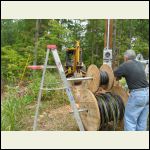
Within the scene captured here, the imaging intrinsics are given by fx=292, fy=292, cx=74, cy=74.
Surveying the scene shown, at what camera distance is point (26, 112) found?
8523 millimetres

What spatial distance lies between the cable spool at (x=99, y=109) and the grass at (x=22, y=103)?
1685 millimetres

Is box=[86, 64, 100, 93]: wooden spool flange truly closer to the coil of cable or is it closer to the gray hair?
the coil of cable

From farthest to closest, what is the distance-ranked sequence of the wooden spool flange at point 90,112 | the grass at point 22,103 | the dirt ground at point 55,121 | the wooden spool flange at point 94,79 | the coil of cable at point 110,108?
the dirt ground at point 55,121 → the grass at point 22,103 → the wooden spool flange at point 94,79 → the coil of cable at point 110,108 → the wooden spool flange at point 90,112

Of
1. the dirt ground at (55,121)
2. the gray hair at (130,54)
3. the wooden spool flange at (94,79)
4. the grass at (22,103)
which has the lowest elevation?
the dirt ground at (55,121)

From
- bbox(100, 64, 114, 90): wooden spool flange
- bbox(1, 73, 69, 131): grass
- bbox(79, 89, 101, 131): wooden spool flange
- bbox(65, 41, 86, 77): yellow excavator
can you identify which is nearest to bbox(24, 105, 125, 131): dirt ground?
bbox(1, 73, 69, 131): grass

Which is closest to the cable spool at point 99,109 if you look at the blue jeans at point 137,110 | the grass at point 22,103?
the blue jeans at point 137,110

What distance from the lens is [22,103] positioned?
8617mm

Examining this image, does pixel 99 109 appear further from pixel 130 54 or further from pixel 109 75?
pixel 130 54

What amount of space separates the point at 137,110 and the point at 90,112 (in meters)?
1.00

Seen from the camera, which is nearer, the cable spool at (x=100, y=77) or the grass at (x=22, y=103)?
Result: the cable spool at (x=100, y=77)

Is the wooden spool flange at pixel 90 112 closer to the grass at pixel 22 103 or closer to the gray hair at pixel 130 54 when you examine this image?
the gray hair at pixel 130 54

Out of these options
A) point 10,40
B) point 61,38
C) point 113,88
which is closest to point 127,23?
point 61,38

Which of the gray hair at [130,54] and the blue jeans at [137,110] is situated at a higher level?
the gray hair at [130,54]

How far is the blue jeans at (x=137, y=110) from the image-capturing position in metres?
5.95
